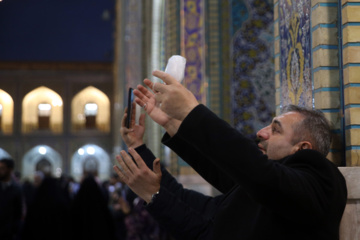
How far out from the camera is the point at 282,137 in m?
1.35

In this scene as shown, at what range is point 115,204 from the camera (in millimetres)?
7043

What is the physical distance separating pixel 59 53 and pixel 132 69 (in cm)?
1644

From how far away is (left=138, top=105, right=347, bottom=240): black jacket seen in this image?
110 centimetres

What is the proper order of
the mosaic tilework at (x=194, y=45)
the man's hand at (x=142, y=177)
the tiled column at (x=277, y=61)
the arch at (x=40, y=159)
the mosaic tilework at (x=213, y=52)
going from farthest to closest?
the arch at (x=40, y=159) → the mosaic tilework at (x=213, y=52) → the mosaic tilework at (x=194, y=45) → the tiled column at (x=277, y=61) → the man's hand at (x=142, y=177)

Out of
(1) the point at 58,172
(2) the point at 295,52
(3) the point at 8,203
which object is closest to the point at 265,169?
(2) the point at 295,52

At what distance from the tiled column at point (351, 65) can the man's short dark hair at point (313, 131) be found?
0.86 feet

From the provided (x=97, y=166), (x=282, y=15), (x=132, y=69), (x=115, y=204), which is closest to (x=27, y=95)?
(x=97, y=166)

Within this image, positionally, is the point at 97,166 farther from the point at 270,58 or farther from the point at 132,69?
the point at 270,58

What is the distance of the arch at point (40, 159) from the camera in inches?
1013

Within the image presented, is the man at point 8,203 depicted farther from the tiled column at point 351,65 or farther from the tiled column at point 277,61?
the tiled column at point 351,65

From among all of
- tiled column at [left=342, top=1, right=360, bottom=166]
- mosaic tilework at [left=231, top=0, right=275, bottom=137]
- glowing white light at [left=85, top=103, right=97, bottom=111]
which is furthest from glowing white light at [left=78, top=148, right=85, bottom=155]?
tiled column at [left=342, top=1, right=360, bottom=166]

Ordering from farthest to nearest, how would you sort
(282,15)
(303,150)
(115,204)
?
1. (115,204)
2. (282,15)
3. (303,150)

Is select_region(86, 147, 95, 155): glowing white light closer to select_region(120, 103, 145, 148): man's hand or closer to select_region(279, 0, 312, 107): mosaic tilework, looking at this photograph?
select_region(279, 0, 312, 107): mosaic tilework

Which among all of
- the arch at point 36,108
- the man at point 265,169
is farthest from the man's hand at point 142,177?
the arch at point 36,108
